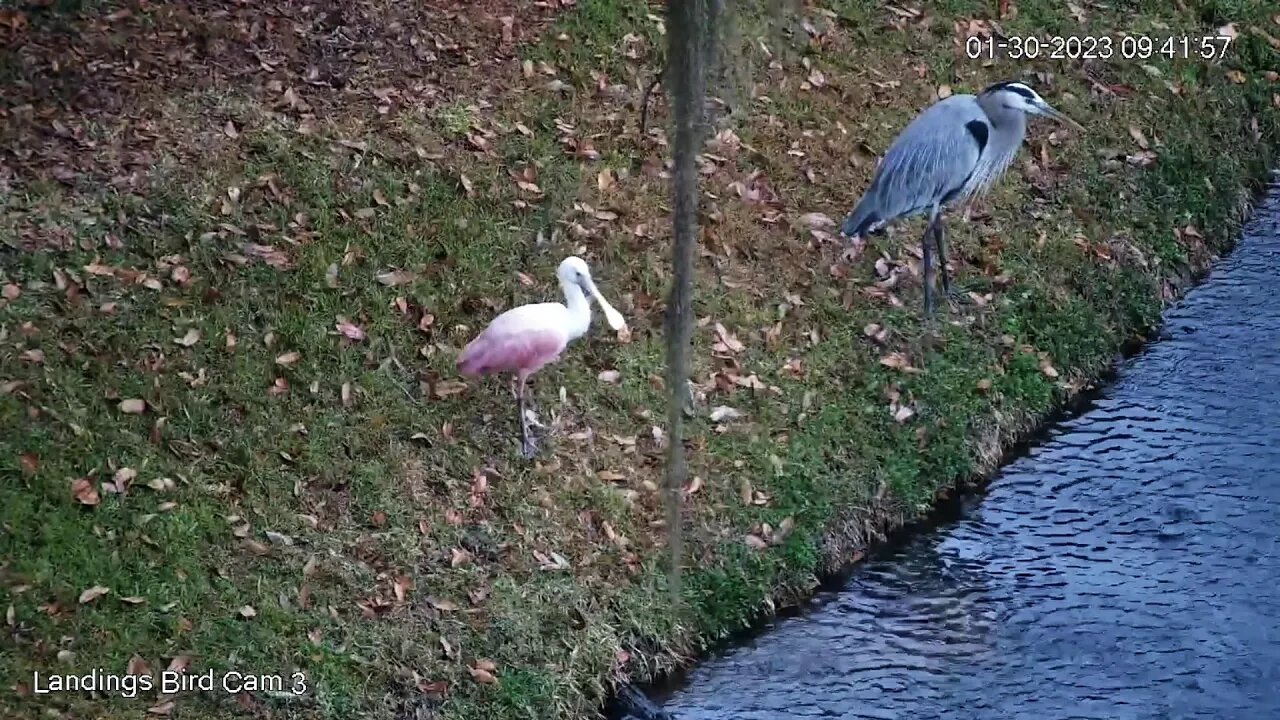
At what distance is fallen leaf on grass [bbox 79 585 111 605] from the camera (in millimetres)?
5432

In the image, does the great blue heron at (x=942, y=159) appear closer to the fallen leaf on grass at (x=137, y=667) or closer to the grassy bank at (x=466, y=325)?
the grassy bank at (x=466, y=325)

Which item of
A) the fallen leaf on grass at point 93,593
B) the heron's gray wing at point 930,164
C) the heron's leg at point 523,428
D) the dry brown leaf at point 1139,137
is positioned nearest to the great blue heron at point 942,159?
the heron's gray wing at point 930,164

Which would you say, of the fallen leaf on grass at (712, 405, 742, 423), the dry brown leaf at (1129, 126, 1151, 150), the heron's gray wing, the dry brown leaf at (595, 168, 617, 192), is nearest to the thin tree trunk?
the fallen leaf on grass at (712, 405, 742, 423)

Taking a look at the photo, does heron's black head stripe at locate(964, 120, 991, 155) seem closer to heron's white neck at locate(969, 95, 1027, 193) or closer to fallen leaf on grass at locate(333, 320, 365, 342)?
heron's white neck at locate(969, 95, 1027, 193)

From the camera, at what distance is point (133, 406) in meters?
6.09

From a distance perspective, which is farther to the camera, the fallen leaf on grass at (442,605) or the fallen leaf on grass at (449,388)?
the fallen leaf on grass at (449,388)

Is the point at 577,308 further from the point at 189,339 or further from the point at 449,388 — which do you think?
the point at 189,339

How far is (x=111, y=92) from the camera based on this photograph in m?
7.48

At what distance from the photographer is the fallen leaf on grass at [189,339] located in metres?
6.40

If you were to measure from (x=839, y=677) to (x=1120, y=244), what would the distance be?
373cm

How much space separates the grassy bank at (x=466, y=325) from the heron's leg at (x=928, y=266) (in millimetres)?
116

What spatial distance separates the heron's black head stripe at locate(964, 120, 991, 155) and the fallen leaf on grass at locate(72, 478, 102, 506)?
4737 mm

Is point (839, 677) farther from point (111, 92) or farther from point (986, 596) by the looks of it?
point (111, 92)

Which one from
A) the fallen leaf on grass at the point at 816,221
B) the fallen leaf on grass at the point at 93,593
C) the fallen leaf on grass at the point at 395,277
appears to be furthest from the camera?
the fallen leaf on grass at the point at 816,221
